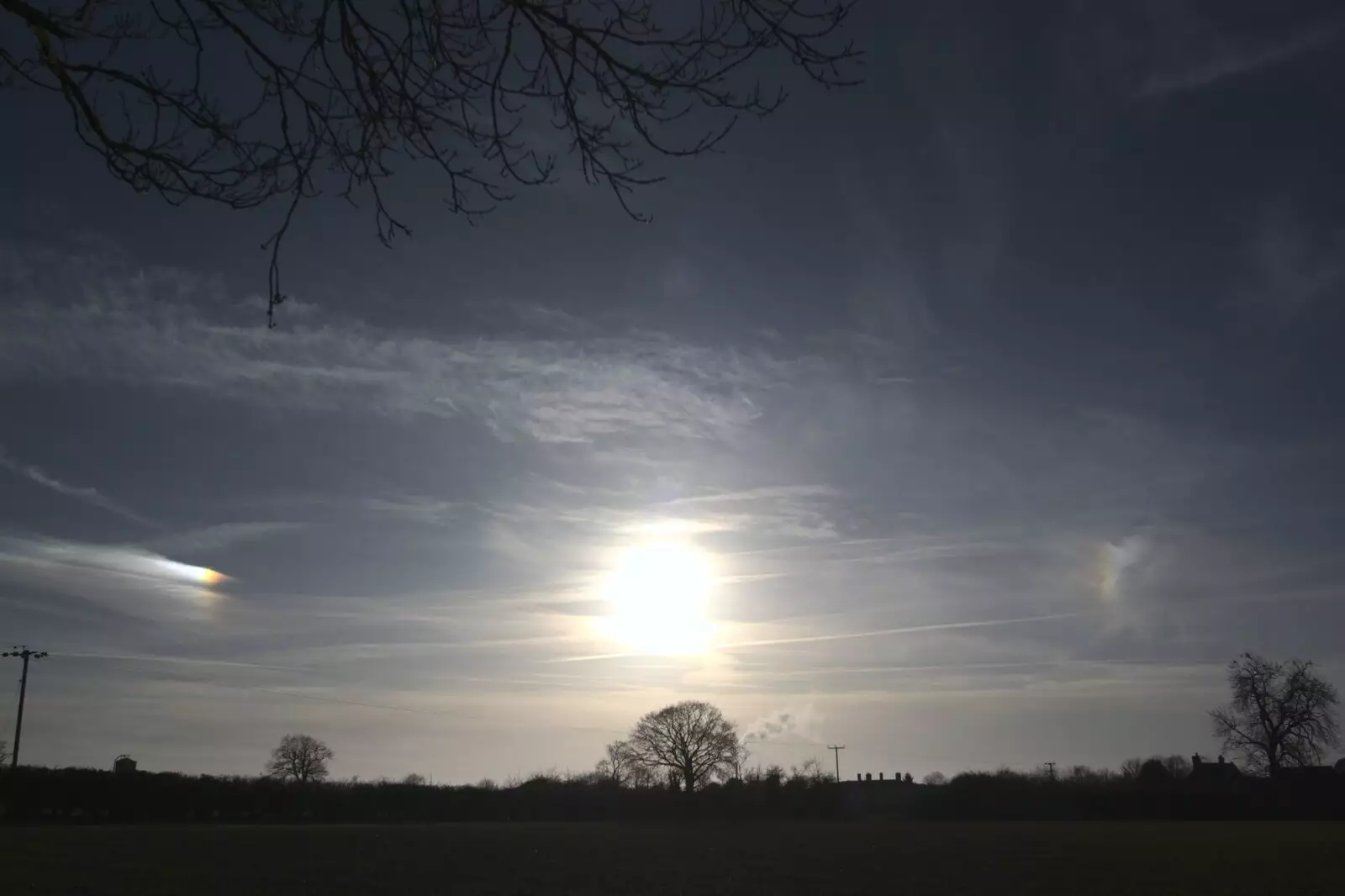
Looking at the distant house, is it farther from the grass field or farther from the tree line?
the grass field

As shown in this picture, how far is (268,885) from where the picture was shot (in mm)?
20234

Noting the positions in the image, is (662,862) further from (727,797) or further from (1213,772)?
(1213,772)

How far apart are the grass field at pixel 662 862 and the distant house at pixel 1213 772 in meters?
51.4

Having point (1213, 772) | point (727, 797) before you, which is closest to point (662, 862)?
point (727, 797)

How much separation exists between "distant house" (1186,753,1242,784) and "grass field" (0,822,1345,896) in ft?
169

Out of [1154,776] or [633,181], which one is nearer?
[633,181]

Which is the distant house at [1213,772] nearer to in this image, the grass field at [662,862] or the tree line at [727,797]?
the tree line at [727,797]

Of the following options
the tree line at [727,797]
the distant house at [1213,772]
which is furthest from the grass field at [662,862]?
the distant house at [1213,772]

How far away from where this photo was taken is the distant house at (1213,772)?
88875mm

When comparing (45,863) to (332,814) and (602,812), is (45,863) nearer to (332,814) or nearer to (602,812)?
(332,814)

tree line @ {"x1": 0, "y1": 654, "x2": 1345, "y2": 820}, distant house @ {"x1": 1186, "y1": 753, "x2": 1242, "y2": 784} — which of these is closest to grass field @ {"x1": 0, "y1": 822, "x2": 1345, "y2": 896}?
tree line @ {"x1": 0, "y1": 654, "x2": 1345, "y2": 820}

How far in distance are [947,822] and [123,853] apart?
44.5 meters

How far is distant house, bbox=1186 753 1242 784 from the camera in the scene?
8888 cm

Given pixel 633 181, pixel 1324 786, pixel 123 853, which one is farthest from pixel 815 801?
pixel 633 181
